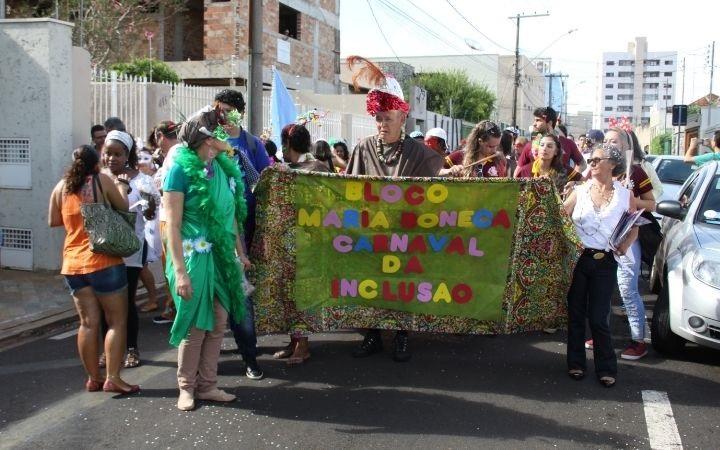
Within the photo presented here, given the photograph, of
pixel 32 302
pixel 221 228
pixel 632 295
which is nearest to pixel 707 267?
pixel 632 295

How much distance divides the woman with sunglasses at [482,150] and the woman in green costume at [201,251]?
10.1ft

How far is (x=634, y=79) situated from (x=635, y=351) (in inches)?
6506

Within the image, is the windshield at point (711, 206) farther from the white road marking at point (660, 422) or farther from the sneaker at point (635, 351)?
the white road marking at point (660, 422)

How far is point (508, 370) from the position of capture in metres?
5.67

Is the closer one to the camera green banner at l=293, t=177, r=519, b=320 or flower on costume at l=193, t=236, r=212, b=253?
flower on costume at l=193, t=236, r=212, b=253

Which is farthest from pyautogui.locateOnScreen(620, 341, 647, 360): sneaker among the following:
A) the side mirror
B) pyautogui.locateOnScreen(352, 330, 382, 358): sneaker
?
pyautogui.locateOnScreen(352, 330, 382, 358): sneaker

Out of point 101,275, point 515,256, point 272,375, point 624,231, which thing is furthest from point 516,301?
point 101,275

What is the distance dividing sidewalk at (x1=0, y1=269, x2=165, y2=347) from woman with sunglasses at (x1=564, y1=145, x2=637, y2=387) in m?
4.76

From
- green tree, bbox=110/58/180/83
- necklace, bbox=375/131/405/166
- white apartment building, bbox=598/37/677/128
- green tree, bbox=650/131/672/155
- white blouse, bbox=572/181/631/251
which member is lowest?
white blouse, bbox=572/181/631/251

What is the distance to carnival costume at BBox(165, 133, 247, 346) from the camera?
14.9ft

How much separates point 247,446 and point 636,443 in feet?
7.41

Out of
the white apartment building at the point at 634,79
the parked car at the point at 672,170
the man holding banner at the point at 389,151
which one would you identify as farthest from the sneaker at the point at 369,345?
the white apartment building at the point at 634,79

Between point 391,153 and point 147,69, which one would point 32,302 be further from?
point 147,69

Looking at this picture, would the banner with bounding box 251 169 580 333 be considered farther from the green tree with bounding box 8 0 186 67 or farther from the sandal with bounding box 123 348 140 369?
the green tree with bounding box 8 0 186 67
